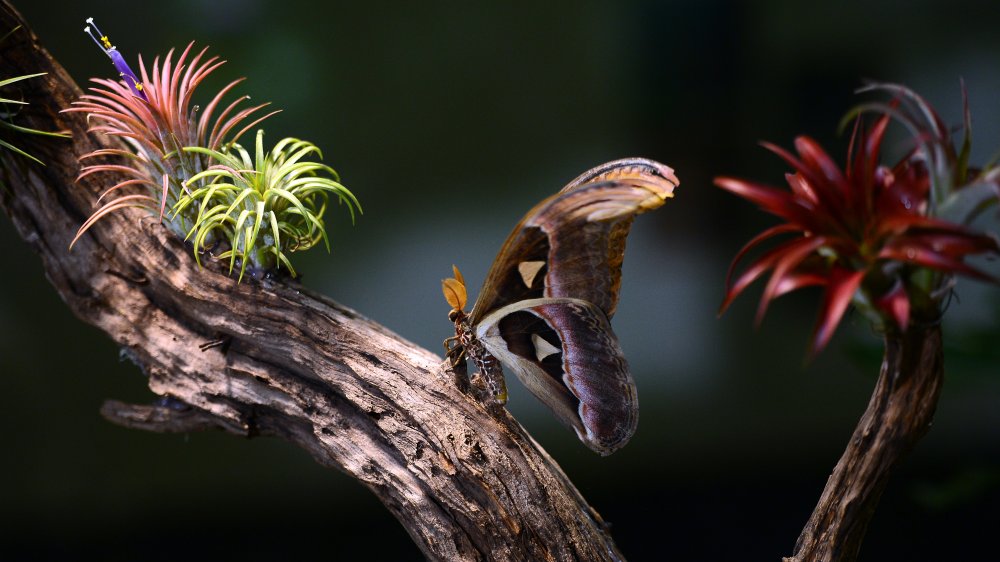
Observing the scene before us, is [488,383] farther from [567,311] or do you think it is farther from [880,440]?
[880,440]

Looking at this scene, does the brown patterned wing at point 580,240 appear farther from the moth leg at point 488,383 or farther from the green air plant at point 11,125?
the green air plant at point 11,125

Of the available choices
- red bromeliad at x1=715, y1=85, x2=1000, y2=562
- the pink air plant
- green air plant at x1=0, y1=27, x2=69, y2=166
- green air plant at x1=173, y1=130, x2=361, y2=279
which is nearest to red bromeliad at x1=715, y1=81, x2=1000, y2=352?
red bromeliad at x1=715, y1=85, x2=1000, y2=562

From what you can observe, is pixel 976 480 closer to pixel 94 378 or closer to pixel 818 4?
pixel 818 4

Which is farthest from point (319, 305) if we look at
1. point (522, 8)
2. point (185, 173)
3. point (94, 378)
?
point (94, 378)

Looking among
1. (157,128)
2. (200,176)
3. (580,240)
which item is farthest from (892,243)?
(157,128)

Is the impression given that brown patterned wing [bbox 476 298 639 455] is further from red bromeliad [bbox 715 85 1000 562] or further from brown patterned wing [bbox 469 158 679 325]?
red bromeliad [bbox 715 85 1000 562]

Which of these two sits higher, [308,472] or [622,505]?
[308,472]

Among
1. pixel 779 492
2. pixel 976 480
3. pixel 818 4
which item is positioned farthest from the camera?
pixel 779 492

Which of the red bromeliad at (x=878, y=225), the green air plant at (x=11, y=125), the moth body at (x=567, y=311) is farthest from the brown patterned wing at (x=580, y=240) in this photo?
the green air plant at (x=11, y=125)
